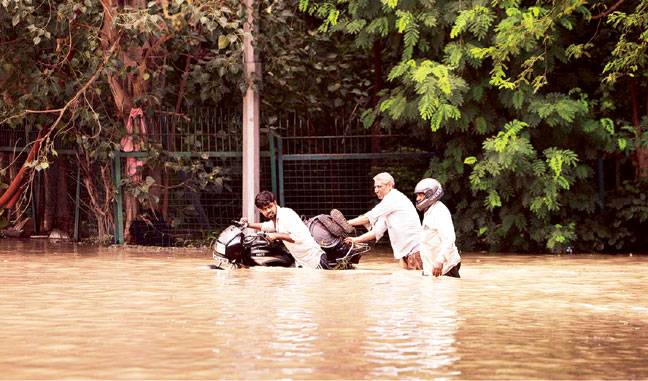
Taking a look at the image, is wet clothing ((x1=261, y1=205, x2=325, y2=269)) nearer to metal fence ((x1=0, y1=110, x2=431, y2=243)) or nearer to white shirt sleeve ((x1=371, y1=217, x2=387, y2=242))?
white shirt sleeve ((x1=371, y1=217, x2=387, y2=242))

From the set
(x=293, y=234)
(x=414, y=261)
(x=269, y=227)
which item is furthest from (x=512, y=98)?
(x=293, y=234)

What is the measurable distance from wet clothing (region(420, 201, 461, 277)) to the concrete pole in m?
5.68

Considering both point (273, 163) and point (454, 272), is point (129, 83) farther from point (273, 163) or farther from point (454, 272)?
point (454, 272)

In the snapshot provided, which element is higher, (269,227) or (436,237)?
(269,227)

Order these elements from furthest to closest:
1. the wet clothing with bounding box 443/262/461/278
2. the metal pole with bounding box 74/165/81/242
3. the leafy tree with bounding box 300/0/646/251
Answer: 1. the metal pole with bounding box 74/165/81/242
2. the leafy tree with bounding box 300/0/646/251
3. the wet clothing with bounding box 443/262/461/278

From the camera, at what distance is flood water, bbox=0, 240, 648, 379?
9.88 m

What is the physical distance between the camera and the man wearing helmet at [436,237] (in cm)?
1798

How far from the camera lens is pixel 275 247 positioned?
2077 cm

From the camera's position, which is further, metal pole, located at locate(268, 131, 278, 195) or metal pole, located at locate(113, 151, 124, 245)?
metal pole, located at locate(268, 131, 278, 195)

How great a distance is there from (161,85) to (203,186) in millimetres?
2286

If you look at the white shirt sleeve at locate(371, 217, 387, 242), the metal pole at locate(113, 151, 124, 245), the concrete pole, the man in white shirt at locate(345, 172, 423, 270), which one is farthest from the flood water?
the metal pole at locate(113, 151, 124, 245)

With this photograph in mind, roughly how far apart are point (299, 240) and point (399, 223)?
1.45 metres

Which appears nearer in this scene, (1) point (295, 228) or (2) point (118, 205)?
(1) point (295, 228)

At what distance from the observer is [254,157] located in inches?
949
